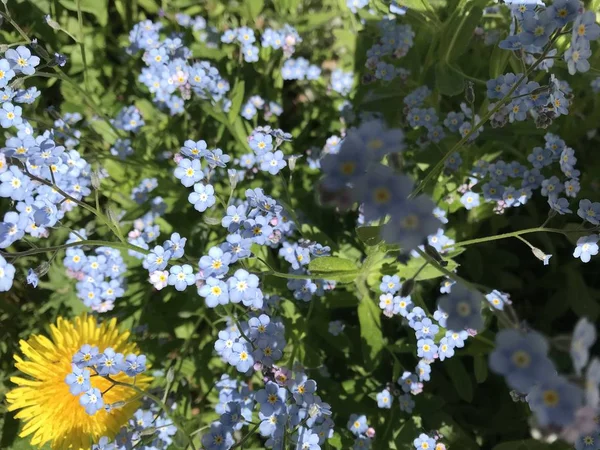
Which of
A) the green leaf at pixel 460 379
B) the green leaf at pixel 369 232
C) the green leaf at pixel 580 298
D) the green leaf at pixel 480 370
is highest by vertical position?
the green leaf at pixel 369 232

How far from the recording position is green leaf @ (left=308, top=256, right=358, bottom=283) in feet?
8.11

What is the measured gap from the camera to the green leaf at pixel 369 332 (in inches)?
114

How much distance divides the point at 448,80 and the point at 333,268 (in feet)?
4.21

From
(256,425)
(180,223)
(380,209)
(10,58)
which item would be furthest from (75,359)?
(380,209)

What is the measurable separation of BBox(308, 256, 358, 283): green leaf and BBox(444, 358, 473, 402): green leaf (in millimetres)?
924

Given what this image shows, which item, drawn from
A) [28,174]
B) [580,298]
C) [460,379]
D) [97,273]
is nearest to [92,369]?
[97,273]

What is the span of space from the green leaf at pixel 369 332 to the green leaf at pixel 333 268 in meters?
0.33

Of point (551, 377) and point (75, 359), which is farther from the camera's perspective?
point (75, 359)

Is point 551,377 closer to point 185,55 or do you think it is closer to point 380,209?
point 380,209

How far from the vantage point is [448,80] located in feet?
9.73

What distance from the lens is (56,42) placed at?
13.0ft

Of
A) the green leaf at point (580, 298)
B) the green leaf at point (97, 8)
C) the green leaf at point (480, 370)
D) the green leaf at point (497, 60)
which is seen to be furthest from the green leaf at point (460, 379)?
the green leaf at point (97, 8)

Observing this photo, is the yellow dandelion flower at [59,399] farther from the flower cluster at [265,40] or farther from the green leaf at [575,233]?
the green leaf at [575,233]

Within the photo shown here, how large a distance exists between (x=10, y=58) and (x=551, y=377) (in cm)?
277
